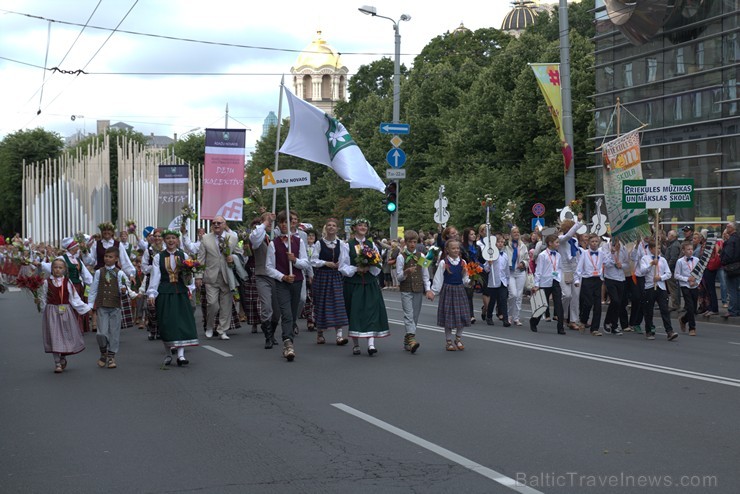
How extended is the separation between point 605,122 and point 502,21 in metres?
97.8

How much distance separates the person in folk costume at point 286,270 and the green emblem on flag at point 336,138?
1401 mm

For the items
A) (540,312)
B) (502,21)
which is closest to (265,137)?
(502,21)

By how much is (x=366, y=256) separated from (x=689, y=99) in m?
19.6

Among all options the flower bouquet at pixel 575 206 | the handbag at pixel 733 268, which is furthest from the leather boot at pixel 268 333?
the flower bouquet at pixel 575 206

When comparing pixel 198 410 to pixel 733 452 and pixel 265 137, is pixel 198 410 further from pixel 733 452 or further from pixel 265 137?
pixel 265 137

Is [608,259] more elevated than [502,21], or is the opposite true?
[502,21]

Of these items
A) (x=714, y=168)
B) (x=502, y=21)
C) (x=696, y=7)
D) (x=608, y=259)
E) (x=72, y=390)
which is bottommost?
(x=72, y=390)

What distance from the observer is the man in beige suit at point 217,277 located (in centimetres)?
1596

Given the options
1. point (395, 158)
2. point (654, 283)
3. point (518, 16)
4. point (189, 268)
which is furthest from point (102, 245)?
point (518, 16)

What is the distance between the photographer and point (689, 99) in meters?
29.7

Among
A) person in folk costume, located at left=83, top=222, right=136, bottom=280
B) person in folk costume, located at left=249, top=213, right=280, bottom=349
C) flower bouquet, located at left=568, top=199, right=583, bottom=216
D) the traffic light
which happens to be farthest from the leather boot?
the traffic light

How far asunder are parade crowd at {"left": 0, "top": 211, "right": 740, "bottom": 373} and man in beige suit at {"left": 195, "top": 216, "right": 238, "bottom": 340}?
16mm

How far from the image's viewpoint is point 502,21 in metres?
128

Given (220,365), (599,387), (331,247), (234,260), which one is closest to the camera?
(599,387)
